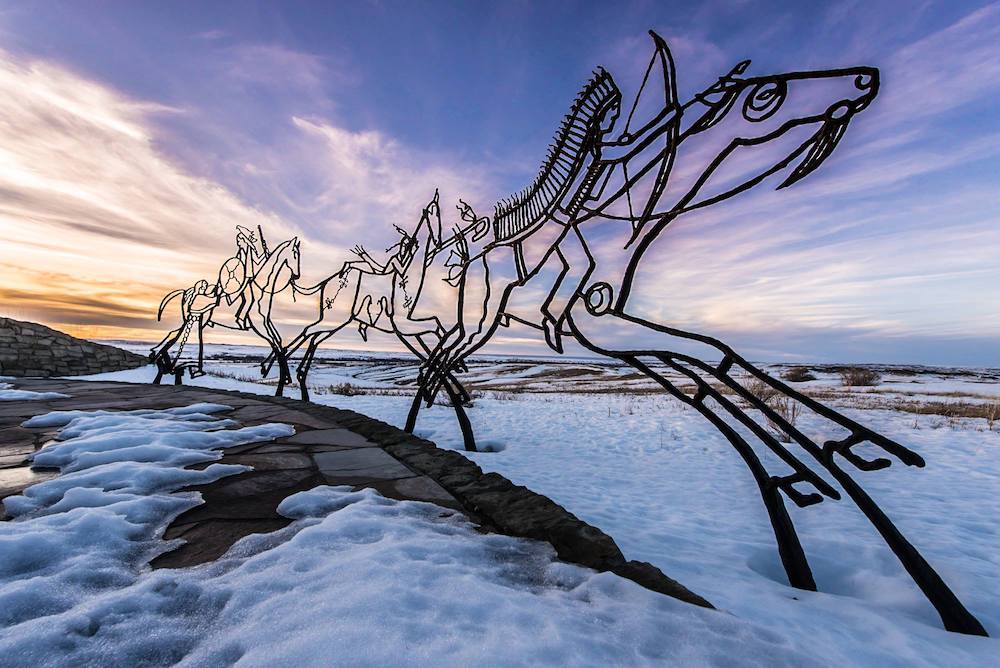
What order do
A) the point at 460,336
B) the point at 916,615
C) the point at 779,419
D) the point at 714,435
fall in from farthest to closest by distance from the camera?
the point at 714,435 → the point at 460,336 → the point at 779,419 → the point at 916,615

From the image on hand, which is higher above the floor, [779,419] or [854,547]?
[779,419]

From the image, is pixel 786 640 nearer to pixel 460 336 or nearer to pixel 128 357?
pixel 460 336

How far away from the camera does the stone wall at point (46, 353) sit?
11281mm

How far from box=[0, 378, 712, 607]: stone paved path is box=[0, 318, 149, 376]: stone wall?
30.0 ft

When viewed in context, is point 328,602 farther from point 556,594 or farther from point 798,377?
point 798,377

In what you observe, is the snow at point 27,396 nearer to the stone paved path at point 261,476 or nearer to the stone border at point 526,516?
the stone paved path at point 261,476

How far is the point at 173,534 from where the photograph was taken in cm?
198

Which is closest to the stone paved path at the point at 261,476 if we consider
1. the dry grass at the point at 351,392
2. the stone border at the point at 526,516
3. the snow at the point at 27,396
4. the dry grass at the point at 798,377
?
the stone border at the point at 526,516

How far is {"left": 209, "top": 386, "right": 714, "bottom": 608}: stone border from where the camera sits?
5.90 feet

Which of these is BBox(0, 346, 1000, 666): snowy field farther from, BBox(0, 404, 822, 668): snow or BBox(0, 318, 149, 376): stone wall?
BBox(0, 318, 149, 376): stone wall

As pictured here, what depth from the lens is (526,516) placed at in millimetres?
2332

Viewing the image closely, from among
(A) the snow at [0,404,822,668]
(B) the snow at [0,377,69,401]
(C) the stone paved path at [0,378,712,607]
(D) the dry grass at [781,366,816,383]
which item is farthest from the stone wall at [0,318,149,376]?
(D) the dry grass at [781,366,816,383]

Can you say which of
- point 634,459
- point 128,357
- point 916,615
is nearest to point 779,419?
point 916,615

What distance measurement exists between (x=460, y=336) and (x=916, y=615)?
3.57 metres
